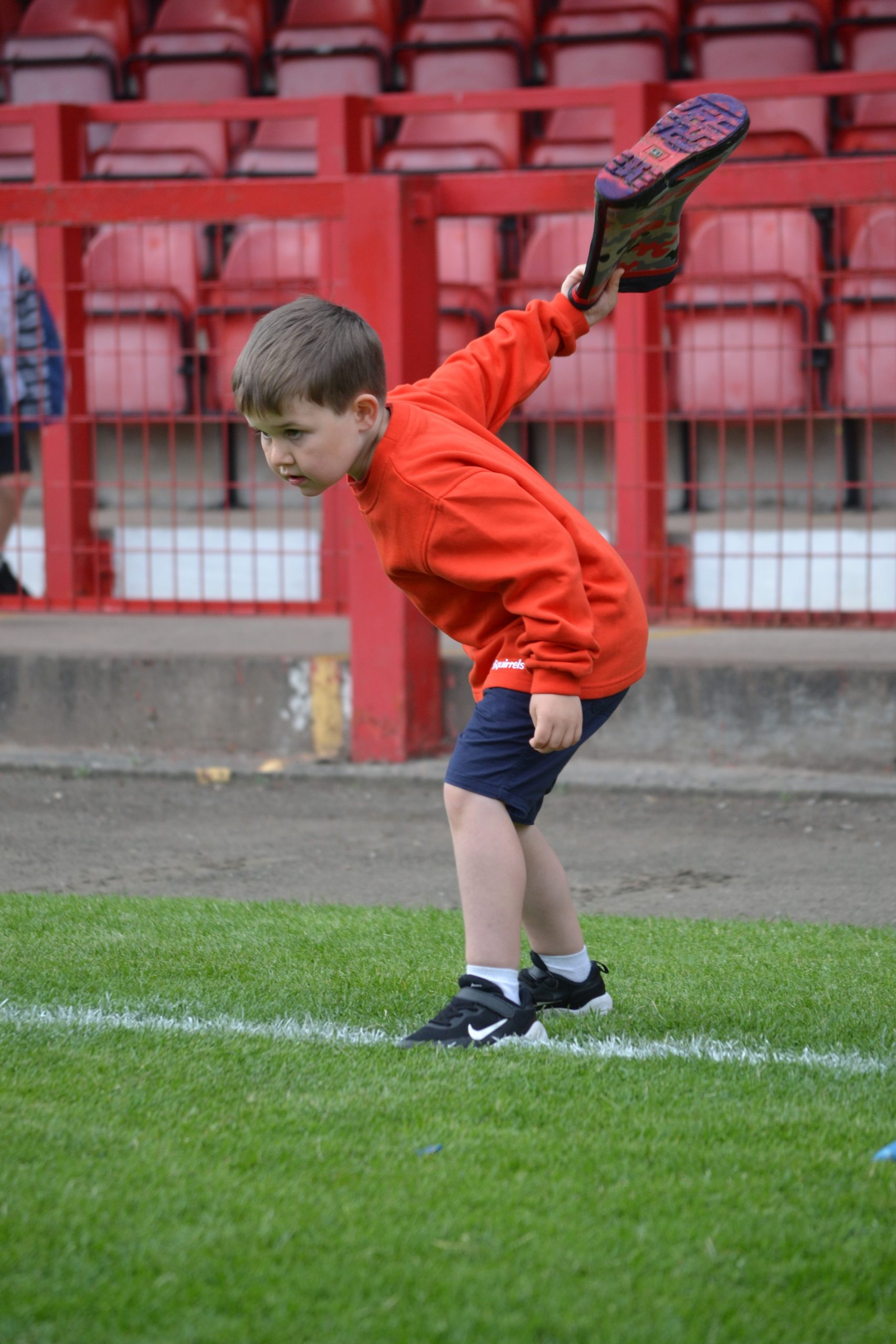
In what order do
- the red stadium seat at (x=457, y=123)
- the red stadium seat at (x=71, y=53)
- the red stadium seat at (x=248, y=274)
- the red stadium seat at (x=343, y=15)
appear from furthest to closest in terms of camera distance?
the red stadium seat at (x=71, y=53), the red stadium seat at (x=343, y=15), the red stadium seat at (x=457, y=123), the red stadium seat at (x=248, y=274)

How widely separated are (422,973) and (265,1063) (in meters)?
0.65

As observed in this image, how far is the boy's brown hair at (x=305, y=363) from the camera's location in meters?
2.51

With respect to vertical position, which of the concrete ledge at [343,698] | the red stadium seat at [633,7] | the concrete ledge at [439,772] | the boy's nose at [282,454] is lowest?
the concrete ledge at [439,772]

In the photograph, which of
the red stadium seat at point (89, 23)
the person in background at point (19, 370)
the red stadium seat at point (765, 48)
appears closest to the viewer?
Answer: the person in background at point (19, 370)

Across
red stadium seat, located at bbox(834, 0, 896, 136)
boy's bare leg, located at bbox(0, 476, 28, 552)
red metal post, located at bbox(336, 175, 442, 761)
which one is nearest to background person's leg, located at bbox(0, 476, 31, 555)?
boy's bare leg, located at bbox(0, 476, 28, 552)

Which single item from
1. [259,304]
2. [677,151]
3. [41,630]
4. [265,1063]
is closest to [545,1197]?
[265,1063]

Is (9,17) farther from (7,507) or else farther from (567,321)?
(567,321)

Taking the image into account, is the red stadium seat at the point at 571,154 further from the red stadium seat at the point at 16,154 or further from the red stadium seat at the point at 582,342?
the red stadium seat at the point at 16,154

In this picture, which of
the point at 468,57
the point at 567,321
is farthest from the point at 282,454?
the point at 468,57

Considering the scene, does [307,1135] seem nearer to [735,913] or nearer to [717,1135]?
[717,1135]

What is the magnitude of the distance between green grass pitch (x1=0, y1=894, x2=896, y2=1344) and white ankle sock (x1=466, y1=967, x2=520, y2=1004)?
0.10 meters

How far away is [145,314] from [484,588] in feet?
19.4

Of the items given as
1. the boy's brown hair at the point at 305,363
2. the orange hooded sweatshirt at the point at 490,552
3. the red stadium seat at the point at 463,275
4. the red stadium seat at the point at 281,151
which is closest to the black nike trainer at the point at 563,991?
the orange hooded sweatshirt at the point at 490,552

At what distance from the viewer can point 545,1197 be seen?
204 centimetres
